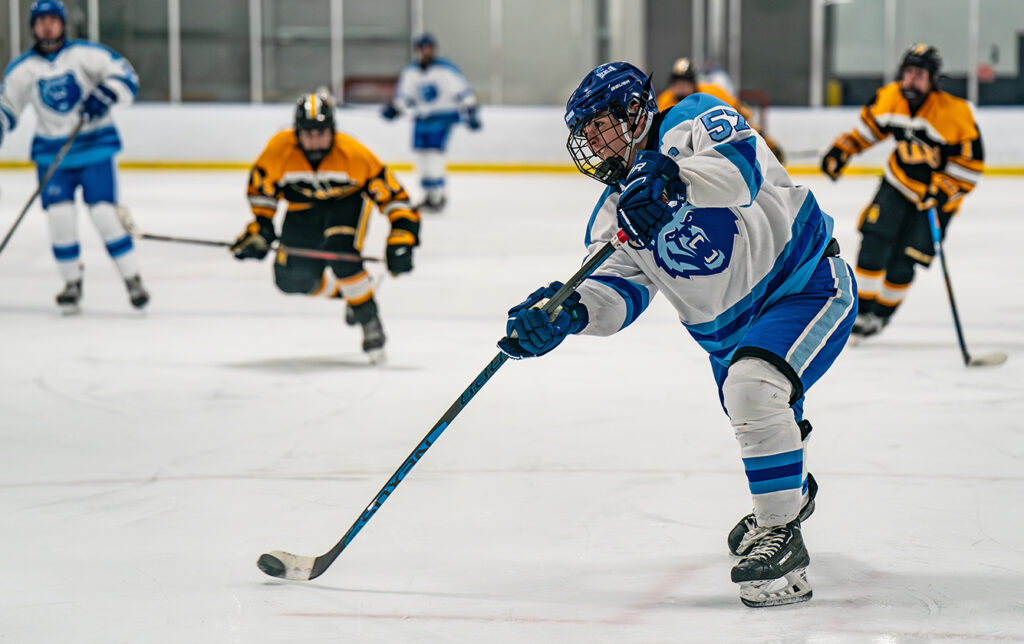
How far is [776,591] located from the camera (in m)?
2.18

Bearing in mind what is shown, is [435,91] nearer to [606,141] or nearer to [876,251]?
[876,251]

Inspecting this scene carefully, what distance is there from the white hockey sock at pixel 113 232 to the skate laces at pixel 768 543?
386 cm

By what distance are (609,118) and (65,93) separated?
386cm

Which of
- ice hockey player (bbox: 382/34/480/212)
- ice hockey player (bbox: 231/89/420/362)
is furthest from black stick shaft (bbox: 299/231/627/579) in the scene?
ice hockey player (bbox: 382/34/480/212)

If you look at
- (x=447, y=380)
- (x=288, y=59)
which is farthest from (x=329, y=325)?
(x=288, y=59)

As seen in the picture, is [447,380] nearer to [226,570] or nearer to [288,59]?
[226,570]

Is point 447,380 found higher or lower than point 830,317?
lower

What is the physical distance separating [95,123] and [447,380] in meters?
2.19

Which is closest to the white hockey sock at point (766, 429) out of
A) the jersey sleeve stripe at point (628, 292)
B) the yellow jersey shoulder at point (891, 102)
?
the jersey sleeve stripe at point (628, 292)

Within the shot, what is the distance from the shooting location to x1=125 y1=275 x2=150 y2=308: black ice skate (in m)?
5.53

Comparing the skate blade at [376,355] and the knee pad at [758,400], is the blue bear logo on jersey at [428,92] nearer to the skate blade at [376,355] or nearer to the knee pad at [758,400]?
the skate blade at [376,355]

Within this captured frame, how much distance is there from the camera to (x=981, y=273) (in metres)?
6.75

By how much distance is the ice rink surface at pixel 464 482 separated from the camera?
2.15 metres

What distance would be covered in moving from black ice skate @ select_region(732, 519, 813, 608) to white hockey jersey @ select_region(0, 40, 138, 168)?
3.99 m
